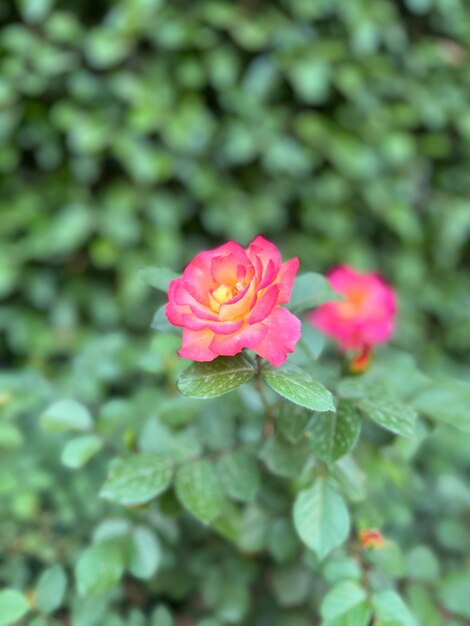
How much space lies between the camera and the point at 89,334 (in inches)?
76.1

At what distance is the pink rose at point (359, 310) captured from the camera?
1155 millimetres

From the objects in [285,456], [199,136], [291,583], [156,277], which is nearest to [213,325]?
[156,277]

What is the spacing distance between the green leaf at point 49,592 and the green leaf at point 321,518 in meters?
0.30

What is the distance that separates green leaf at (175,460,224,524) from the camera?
725 mm

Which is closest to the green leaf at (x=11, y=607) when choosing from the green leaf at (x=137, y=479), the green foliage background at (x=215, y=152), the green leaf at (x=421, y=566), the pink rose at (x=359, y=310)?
the green leaf at (x=137, y=479)

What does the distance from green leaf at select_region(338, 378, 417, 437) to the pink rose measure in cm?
35

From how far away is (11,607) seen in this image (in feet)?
2.37

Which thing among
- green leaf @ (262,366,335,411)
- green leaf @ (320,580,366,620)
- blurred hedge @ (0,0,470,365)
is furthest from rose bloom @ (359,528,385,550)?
blurred hedge @ (0,0,470,365)

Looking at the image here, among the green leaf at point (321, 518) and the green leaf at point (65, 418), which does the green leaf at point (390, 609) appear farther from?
the green leaf at point (65, 418)

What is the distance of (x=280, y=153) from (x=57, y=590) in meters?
1.43

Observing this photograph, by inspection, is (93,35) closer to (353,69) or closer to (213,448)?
(353,69)

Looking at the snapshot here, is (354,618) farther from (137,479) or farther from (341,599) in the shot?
(137,479)

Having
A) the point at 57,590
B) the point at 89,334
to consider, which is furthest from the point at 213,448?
the point at 89,334

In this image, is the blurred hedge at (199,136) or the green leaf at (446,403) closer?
the green leaf at (446,403)
